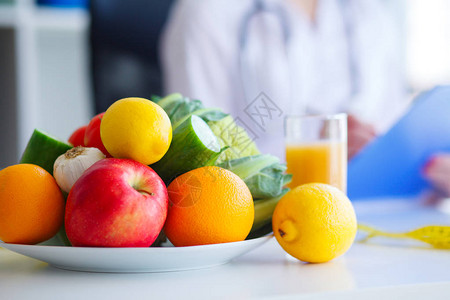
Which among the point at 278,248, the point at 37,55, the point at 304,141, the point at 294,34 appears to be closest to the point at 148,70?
the point at 37,55

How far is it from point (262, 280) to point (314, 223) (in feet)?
0.30

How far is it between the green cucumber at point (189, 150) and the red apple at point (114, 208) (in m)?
0.07

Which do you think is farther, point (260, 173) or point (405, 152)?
point (405, 152)

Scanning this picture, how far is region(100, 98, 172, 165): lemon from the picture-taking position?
1.62ft

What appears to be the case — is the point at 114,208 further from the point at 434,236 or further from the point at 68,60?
the point at 68,60

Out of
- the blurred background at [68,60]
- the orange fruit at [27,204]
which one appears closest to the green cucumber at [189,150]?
Answer: the orange fruit at [27,204]

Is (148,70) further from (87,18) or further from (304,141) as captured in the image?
(304,141)

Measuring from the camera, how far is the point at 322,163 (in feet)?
2.73

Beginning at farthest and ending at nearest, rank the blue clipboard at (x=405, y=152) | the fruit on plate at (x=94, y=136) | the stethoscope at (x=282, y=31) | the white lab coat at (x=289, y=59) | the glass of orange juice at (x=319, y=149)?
the stethoscope at (x=282, y=31) → the white lab coat at (x=289, y=59) → the blue clipboard at (x=405, y=152) → the glass of orange juice at (x=319, y=149) → the fruit on plate at (x=94, y=136)

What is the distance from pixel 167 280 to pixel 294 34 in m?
2.42

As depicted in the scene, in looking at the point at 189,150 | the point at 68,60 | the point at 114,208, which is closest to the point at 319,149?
the point at 189,150

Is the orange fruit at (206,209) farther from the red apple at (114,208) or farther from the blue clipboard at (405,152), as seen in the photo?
the blue clipboard at (405,152)

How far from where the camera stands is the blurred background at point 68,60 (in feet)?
6.84

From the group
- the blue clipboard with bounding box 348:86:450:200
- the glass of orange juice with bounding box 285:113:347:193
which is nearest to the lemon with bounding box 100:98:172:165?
the glass of orange juice with bounding box 285:113:347:193
